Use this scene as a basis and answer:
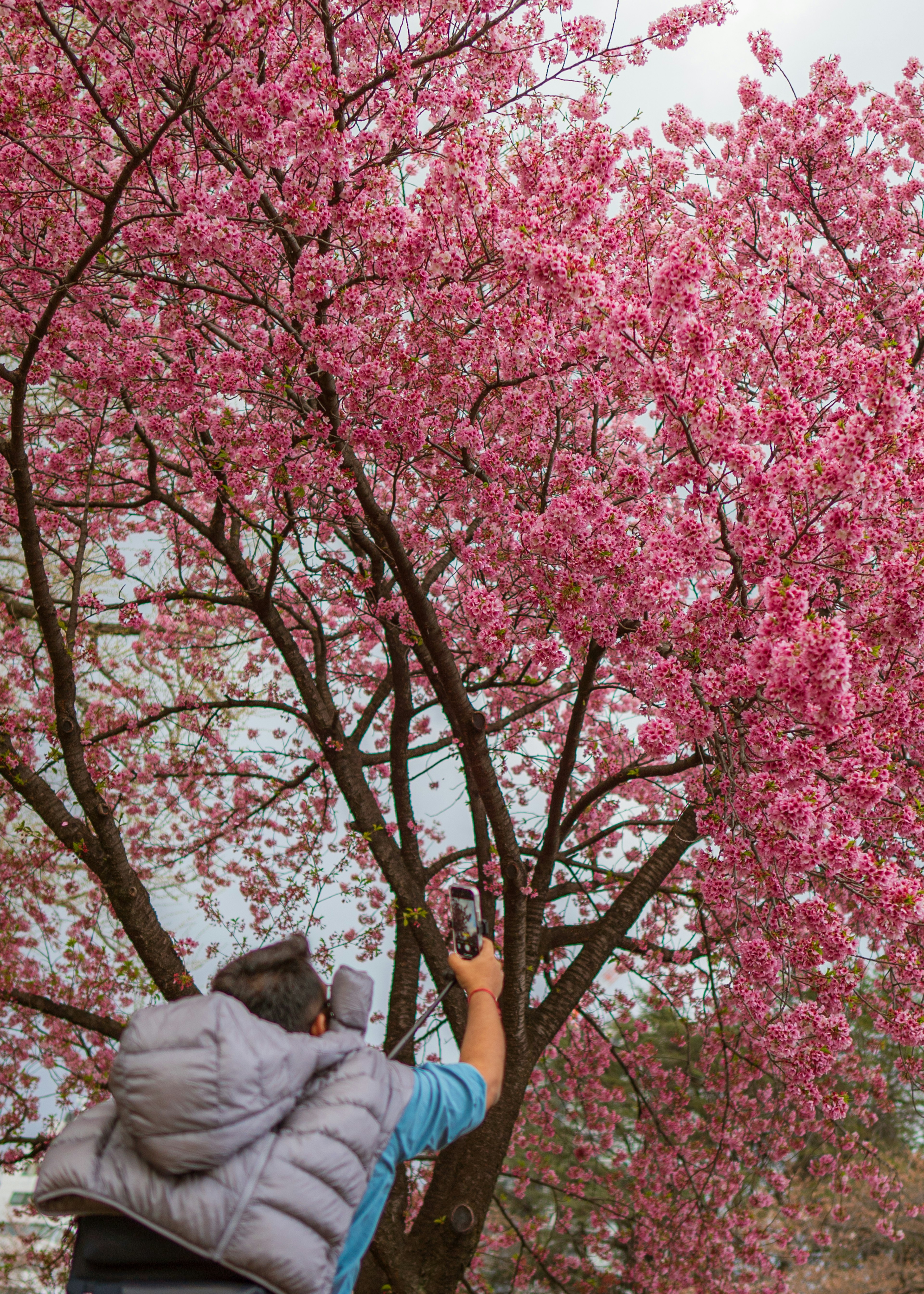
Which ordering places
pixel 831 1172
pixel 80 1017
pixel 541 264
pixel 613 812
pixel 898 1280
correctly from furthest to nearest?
pixel 898 1280, pixel 613 812, pixel 831 1172, pixel 80 1017, pixel 541 264

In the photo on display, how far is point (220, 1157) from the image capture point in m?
1.56

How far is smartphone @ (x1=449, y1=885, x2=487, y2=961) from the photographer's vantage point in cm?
265

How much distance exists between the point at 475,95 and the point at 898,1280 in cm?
1198

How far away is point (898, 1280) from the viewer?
10.0 meters

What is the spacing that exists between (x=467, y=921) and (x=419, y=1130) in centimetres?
79

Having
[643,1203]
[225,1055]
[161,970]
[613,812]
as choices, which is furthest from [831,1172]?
[225,1055]

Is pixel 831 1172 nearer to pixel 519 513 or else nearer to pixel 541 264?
pixel 519 513

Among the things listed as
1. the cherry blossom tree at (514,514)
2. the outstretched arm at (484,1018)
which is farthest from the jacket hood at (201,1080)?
the cherry blossom tree at (514,514)

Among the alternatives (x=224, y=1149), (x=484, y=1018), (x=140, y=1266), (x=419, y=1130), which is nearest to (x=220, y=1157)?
(x=224, y=1149)

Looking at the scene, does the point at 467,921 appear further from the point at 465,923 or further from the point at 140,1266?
the point at 140,1266

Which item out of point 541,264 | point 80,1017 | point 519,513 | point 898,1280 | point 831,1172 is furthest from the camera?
point 898,1280

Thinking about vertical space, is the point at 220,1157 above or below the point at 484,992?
below

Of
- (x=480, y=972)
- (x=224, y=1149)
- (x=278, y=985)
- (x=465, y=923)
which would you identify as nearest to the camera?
(x=224, y=1149)

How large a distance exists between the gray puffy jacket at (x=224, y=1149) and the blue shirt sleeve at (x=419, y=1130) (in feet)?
0.64
